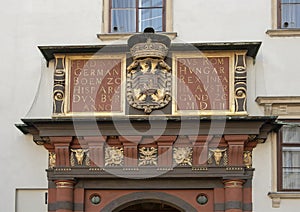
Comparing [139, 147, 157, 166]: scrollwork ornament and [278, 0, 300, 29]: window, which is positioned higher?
[278, 0, 300, 29]: window

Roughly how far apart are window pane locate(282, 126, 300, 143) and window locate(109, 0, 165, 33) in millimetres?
2631

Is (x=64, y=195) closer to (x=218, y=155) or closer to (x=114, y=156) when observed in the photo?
(x=114, y=156)

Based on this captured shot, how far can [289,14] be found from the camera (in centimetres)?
1320

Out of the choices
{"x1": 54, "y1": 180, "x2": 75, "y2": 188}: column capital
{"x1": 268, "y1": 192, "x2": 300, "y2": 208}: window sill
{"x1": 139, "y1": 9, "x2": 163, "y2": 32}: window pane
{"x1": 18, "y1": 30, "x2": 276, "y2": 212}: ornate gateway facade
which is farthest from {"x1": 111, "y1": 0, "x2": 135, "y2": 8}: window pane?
{"x1": 268, "y1": 192, "x2": 300, "y2": 208}: window sill

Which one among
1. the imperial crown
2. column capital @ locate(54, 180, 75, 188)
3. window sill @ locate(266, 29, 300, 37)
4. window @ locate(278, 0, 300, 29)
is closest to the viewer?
column capital @ locate(54, 180, 75, 188)

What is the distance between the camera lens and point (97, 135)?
12430mm

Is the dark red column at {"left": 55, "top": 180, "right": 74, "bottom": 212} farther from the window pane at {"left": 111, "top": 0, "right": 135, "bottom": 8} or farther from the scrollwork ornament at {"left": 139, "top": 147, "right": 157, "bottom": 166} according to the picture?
the window pane at {"left": 111, "top": 0, "right": 135, "bottom": 8}

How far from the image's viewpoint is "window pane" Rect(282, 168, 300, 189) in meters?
12.5

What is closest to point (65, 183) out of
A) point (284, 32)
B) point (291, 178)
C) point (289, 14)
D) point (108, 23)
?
point (108, 23)

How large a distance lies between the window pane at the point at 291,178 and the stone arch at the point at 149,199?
1.49 meters

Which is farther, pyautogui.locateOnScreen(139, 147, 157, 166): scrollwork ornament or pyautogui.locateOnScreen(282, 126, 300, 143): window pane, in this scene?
pyautogui.locateOnScreen(282, 126, 300, 143): window pane

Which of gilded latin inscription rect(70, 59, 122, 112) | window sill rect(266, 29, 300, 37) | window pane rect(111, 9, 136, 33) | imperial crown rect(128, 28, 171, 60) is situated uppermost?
window pane rect(111, 9, 136, 33)

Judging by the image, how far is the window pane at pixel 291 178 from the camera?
12.5 metres

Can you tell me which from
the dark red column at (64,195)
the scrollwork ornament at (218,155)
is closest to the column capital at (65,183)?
the dark red column at (64,195)
